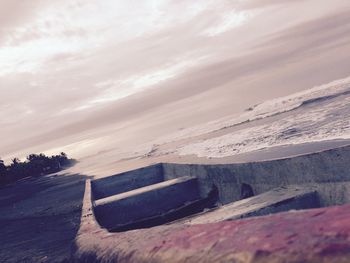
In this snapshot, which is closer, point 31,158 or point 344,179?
point 344,179

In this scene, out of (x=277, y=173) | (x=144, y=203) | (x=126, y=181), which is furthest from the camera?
(x=126, y=181)

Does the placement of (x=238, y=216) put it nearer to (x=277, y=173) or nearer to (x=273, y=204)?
(x=273, y=204)

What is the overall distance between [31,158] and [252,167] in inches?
2635

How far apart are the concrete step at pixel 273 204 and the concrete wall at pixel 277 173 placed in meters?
0.16

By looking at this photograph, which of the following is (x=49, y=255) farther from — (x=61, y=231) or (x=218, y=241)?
(x=218, y=241)

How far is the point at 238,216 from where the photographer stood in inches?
154

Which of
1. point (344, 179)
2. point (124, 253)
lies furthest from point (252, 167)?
point (124, 253)

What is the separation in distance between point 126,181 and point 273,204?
726 cm

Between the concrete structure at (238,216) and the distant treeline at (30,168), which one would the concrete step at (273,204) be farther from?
the distant treeline at (30,168)

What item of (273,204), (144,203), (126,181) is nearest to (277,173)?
(273,204)

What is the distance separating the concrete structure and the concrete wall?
1 centimetres

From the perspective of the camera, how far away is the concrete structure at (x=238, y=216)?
108cm

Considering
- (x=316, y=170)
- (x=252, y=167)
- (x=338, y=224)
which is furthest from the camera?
(x=252, y=167)

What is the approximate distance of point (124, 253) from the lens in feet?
6.41
